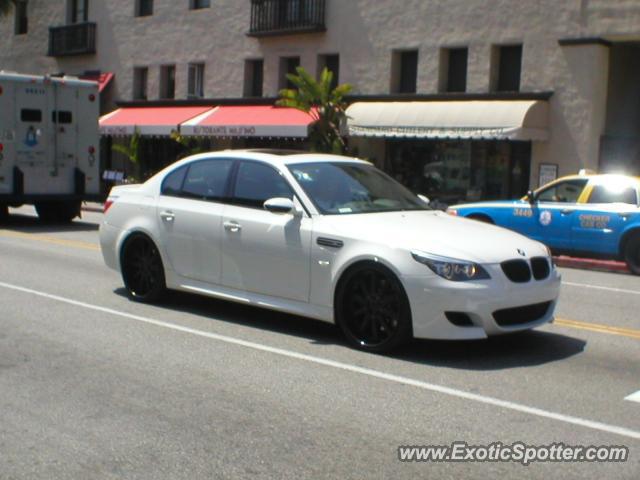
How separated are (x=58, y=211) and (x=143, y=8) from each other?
1632 cm

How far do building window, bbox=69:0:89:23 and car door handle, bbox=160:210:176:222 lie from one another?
99.9 feet

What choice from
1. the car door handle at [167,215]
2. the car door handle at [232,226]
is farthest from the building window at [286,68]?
the car door handle at [232,226]

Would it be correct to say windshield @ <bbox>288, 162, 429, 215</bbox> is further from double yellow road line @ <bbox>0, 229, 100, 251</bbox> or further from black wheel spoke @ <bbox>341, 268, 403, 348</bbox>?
double yellow road line @ <bbox>0, 229, 100, 251</bbox>

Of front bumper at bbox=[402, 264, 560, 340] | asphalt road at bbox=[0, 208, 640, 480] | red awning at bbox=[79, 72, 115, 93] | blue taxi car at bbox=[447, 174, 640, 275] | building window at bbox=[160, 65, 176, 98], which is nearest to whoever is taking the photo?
asphalt road at bbox=[0, 208, 640, 480]

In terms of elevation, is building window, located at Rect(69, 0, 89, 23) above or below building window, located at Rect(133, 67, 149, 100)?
above

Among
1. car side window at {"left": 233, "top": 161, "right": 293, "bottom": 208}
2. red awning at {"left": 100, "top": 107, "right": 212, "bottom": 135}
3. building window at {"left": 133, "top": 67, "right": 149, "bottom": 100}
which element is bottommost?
car side window at {"left": 233, "top": 161, "right": 293, "bottom": 208}

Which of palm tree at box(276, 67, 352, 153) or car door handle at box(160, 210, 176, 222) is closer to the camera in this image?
car door handle at box(160, 210, 176, 222)

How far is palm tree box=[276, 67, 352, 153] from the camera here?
26.8 meters

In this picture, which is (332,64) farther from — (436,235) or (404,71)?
(436,235)

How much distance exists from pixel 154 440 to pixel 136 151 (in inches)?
1102

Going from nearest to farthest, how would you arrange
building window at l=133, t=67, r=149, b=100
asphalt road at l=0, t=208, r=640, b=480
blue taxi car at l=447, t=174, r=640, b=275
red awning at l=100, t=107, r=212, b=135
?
asphalt road at l=0, t=208, r=640, b=480 < blue taxi car at l=447, t=174, r=640, b=275 < red awning at l=100, t=107, r=212, b=135 < building window at l=133, t=67, r=149, b=100

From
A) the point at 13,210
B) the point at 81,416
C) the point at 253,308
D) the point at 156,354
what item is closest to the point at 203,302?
the point at 253,308

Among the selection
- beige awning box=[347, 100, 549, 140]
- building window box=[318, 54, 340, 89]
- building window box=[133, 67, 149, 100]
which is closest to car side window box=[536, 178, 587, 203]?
beige awning box=[347, 100, 549, 140]

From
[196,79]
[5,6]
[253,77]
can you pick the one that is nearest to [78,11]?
[5,6]
